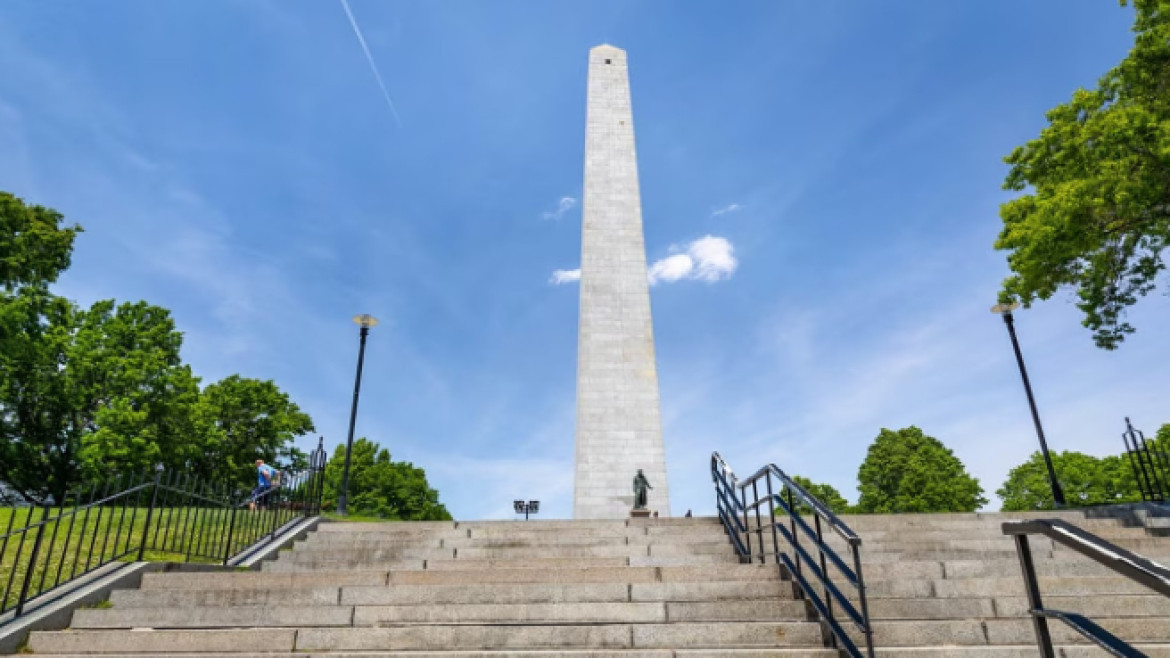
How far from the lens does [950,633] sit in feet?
15.9

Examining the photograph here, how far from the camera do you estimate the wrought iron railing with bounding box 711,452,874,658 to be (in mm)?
4410

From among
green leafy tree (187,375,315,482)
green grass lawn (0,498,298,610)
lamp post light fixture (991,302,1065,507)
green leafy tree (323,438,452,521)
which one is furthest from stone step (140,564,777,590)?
green leafy tree (323,438,452,521)

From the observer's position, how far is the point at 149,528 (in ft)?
27.1

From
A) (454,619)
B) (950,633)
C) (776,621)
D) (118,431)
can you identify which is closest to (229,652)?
(454,619)

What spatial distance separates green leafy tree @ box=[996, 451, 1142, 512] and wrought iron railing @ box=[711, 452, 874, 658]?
38259mm

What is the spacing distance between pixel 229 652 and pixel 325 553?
10.3ft

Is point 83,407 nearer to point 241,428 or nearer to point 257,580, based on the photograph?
point 241,428

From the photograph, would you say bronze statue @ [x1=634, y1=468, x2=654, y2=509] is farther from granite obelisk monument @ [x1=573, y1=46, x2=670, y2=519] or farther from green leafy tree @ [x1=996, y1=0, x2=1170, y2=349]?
green leafy tree @ [x1=996, y1=0, x2=1170, y2=349]

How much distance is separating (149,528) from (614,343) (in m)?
14.1

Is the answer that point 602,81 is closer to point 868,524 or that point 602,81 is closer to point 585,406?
point 585,406

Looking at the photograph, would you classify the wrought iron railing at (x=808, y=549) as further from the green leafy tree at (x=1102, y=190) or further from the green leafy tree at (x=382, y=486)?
the green leafy tree at (x=382, y=486)

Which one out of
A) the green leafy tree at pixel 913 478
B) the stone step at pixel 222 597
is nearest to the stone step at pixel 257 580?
the stone step at pixel 222 597

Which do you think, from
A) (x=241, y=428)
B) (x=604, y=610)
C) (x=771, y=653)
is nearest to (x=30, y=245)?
(x=241, y=428)

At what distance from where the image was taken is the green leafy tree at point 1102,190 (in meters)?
11.1
